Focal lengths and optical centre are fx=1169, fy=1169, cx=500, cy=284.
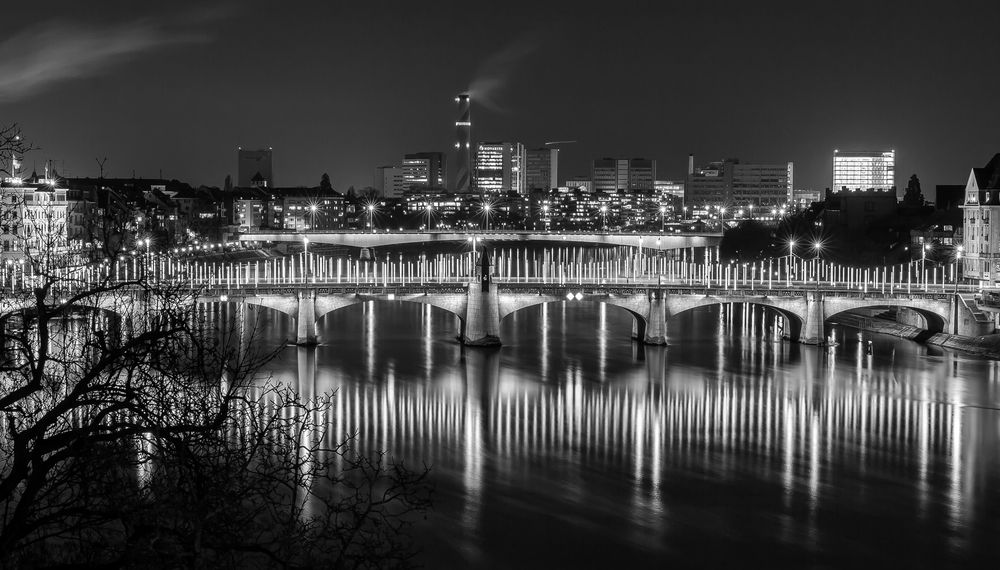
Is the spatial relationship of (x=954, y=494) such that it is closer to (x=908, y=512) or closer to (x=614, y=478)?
(x=908, y=512)

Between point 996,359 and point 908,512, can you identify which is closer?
point 908,512

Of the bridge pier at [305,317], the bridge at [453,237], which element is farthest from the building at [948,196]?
the bridge pier at [305,317]

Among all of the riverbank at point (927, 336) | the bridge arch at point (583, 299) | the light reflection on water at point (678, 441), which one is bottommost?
the light reflection on water at point (678, 441)

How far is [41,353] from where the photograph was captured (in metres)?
11.0

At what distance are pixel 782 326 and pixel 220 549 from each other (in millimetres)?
53106

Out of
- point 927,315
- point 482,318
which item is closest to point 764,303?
point 927,315

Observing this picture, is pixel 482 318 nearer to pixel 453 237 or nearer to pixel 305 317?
pixel 305 317

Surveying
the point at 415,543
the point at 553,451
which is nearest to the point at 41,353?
the point at 415,543

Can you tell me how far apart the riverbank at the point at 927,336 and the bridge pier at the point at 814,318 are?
5448mm

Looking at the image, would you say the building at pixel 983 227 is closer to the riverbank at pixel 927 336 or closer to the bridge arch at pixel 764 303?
the riverbank at pixel 927 336

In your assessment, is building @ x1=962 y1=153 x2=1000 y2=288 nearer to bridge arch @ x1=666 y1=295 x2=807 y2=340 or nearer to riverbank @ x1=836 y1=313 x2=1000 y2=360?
riverbank @ x1=836 y1=313 x2=1000 y2=360

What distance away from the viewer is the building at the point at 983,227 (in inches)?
2532

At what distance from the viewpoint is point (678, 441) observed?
3459 cm

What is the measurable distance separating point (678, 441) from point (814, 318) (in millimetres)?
21935
